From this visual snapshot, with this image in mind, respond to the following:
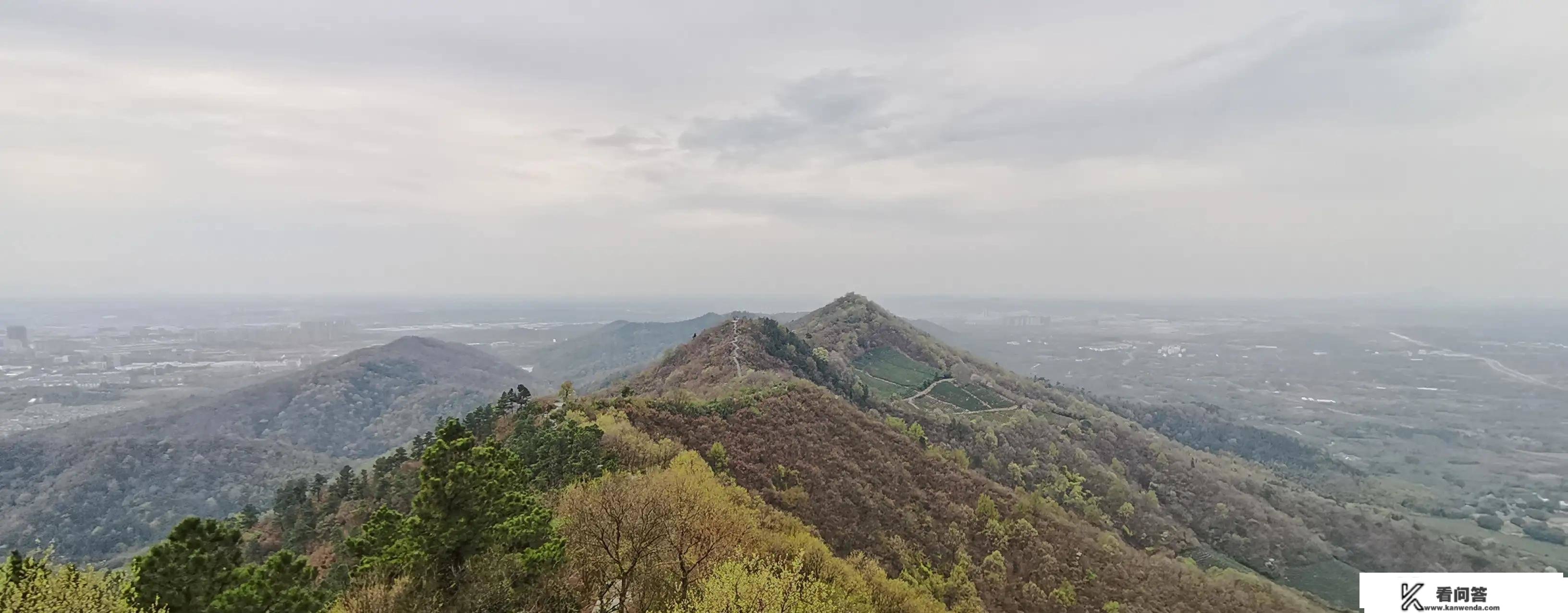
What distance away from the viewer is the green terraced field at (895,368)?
134 m

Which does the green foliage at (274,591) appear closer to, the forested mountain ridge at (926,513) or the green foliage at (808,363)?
the forested mountain ridge at (926,513)

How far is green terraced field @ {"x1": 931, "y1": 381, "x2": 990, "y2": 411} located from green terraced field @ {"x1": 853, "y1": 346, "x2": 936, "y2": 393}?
3394 mm

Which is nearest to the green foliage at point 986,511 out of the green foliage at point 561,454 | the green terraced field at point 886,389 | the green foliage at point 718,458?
the green foliage at point 718,458

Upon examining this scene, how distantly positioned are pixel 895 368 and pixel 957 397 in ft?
66.8

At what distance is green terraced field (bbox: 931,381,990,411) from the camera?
119250 mm

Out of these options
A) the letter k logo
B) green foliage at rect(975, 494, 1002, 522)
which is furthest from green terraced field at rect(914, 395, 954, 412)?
the letter k logo

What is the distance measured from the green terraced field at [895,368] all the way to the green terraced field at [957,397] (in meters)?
3.39

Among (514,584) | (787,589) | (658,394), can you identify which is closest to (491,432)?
(658,394)

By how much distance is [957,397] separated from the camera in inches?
4914

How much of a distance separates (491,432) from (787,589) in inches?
1966

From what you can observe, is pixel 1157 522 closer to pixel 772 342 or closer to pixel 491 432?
pixel 772 342

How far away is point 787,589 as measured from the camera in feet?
72.2

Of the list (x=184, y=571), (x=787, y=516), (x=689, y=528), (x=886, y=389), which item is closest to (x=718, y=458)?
(x=787, y=516)

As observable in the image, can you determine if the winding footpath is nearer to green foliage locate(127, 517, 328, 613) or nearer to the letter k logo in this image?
the letter k logo
